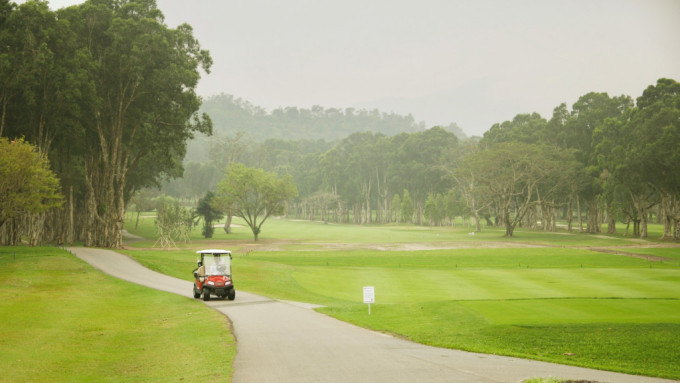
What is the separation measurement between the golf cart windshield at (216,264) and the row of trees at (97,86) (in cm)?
2628

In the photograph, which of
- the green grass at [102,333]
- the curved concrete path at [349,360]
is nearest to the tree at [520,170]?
the green grass at [102,333]

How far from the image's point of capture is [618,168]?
65562 millimetres

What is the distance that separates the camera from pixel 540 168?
7788 centimetres

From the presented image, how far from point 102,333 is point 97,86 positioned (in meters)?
37.4

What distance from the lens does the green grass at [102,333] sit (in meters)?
11.3

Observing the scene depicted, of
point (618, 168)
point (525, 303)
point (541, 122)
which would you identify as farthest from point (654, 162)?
point (525, 303)

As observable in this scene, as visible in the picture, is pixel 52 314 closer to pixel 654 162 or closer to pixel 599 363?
pixel 599 363

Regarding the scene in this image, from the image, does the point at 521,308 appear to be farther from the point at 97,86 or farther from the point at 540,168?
the point at 540,168

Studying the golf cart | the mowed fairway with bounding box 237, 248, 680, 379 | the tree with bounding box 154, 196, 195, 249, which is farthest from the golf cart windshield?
the tree with bounding box 154, 196, 195, 249

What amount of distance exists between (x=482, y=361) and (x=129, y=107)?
1833 inches

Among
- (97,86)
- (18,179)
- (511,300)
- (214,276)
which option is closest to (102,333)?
(214,276)

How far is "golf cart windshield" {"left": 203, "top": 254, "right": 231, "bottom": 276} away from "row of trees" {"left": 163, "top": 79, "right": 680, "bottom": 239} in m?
56.1

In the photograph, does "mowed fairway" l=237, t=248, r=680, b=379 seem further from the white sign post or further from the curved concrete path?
the curved concrete path

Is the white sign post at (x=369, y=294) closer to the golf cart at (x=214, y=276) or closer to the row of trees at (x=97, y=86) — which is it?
the golf cart at (x=214, y=276)
